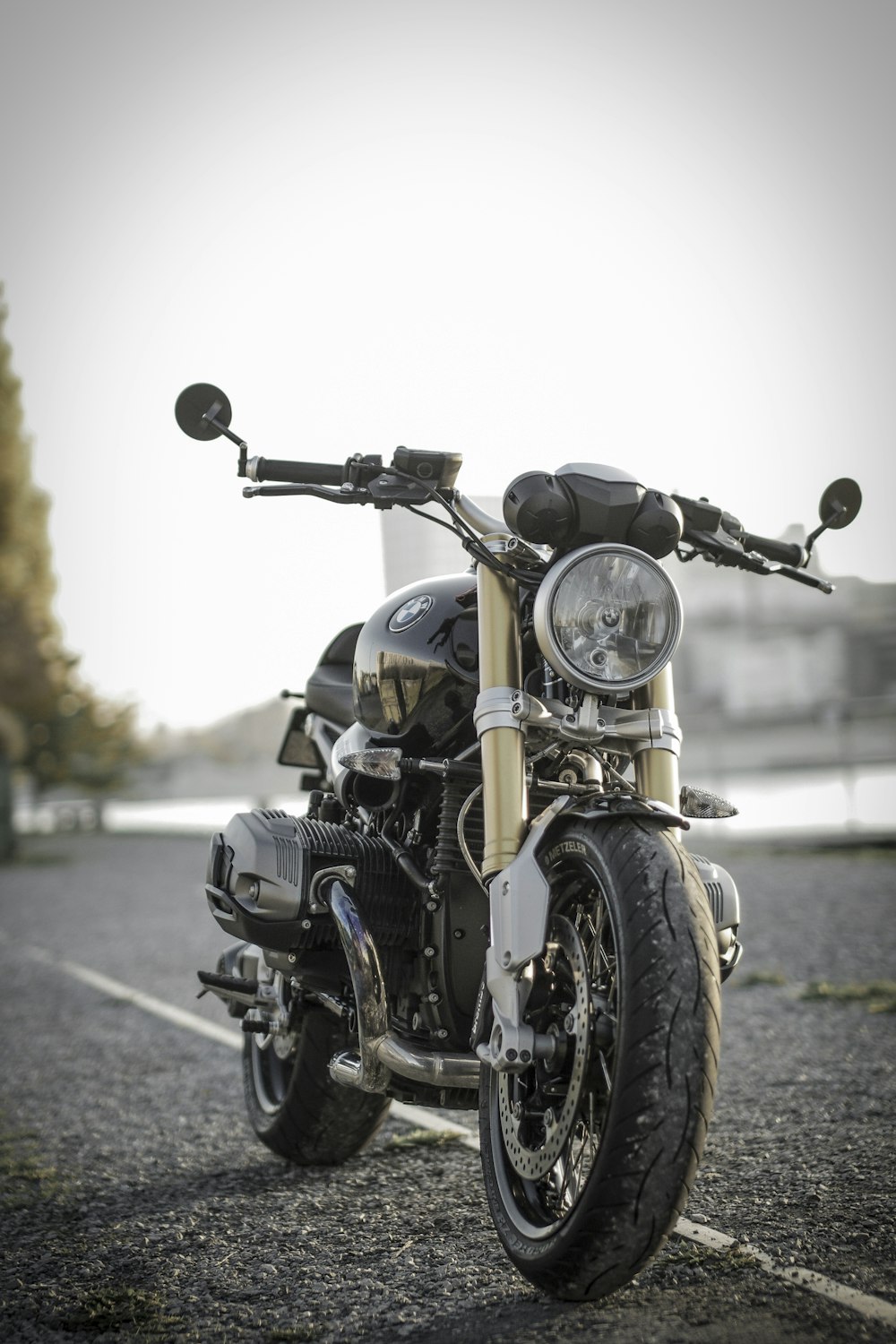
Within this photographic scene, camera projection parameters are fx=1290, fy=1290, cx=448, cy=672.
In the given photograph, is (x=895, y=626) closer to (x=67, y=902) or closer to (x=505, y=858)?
(x=67, y=902)

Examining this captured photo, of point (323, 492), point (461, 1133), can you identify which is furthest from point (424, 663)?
point (461, 1133)

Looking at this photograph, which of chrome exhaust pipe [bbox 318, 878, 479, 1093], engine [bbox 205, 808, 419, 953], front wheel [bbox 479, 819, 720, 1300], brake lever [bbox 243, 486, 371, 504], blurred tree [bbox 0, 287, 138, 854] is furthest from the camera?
blurred tree [bbox 0, 287, 138, 854]

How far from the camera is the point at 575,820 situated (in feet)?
8.00

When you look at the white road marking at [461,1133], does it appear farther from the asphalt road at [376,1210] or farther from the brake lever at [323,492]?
the brake lever at [323,492]

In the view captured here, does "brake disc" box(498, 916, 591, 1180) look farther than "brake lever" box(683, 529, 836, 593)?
No

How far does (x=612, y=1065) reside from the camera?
7.33ft

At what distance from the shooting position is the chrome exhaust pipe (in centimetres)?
271

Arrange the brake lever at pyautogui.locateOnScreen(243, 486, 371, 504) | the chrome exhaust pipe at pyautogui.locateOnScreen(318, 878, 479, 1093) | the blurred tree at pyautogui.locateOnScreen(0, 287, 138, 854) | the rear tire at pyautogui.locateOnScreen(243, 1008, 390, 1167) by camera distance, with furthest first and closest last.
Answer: the blurred tree at pyautogui.locateOnScreen(0, 287, 138, 854)
the rear tire at pyautogui.locateOnScreen(243, 1008, 390, 1167)
the brake lever at pyautogui.locateOnScreen(243, 486, 371, 504)
the chrome exhaust pipe at pyautogui.locateOnScreen(318, 878, 479, 1093)

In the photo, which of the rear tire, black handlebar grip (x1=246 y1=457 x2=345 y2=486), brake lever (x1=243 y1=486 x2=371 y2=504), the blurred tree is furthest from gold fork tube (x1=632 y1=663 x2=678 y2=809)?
the blurred tree

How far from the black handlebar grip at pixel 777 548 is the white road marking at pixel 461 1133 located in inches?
64.5

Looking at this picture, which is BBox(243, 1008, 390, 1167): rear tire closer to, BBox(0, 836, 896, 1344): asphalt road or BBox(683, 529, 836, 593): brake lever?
BBox(0, 836, 896, 1344): asphalt road

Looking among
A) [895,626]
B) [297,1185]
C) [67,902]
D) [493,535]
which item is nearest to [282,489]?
[493,535]

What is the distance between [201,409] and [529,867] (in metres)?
1.34

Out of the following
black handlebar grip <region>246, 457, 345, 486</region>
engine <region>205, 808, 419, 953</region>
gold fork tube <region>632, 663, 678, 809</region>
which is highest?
black handlebar grip <region>246, 457, 345, 486</region>
